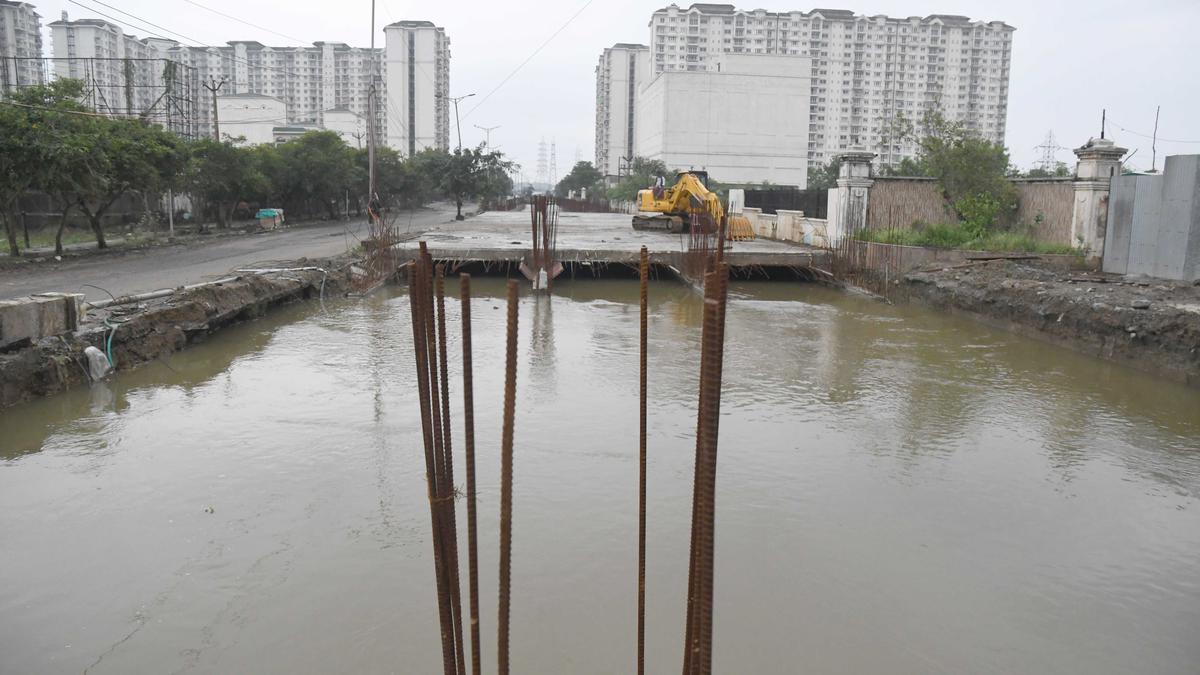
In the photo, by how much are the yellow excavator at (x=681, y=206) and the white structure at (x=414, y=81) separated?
156 feet

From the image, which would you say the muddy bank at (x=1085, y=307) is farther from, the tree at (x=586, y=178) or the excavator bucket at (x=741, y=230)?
the tree at (x=586, y=178)

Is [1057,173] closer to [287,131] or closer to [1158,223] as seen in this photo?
[1158,223]

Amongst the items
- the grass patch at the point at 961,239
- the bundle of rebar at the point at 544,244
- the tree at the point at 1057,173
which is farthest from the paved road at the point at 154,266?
the tree at the point at 1057,173

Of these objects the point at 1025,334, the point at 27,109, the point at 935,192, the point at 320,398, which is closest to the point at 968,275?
the point at 1025,334

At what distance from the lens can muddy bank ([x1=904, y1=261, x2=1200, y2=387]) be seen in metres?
9.91

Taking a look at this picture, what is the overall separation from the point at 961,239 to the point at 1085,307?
6.22 m

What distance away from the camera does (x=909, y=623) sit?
14.5ft

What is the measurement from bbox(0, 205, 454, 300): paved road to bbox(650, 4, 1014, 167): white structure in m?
67.6

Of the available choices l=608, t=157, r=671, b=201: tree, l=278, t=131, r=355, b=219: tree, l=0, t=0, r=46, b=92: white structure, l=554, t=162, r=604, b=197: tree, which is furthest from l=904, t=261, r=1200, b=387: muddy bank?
l=554, t=162, r=604, b=197: tree

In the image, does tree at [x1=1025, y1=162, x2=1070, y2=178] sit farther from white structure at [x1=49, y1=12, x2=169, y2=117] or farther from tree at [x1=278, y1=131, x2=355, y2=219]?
white structure at [x1=49, y1=12, x2=169, y2=117]

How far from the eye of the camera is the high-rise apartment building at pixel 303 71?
178 ft

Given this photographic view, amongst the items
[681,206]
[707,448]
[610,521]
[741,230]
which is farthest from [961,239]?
[707,448]

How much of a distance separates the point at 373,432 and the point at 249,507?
5.50 ft

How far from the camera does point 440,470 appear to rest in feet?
9.61
